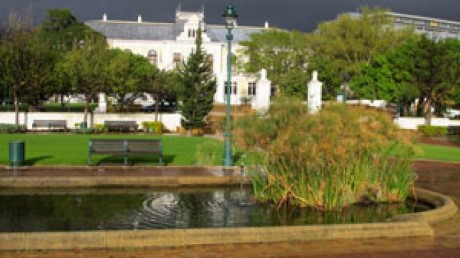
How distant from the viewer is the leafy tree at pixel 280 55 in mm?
64688

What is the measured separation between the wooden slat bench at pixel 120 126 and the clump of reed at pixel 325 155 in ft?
88.2

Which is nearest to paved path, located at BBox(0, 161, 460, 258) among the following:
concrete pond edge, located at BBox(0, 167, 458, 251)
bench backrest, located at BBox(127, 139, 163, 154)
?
concrete pond edge, located at BBox(0, 167, 458, 251)

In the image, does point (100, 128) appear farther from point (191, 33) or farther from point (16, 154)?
point (191, 33)

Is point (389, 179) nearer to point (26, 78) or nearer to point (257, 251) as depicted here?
point (257, 251)

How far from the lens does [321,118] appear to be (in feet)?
39.6

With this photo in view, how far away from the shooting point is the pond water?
35.9 ft

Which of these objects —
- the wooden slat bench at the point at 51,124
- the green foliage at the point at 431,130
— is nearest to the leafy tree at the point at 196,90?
the wooden slat bench at the point at 51,124

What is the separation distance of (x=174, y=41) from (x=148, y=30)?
6.51m

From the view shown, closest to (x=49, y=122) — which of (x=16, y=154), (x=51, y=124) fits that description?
(x=51, y=124)

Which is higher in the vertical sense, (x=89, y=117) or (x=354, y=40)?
(x=354, y=40)

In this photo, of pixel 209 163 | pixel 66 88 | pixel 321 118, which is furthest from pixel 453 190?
pixel 66 88

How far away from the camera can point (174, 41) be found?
92.8m

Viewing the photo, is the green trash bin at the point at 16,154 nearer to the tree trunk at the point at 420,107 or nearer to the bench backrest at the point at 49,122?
the bench backrest at the point at 49,122

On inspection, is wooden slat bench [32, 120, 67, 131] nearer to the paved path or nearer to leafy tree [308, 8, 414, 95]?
the paved path
